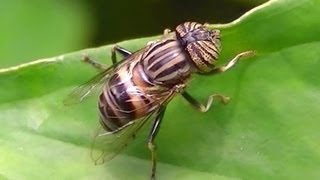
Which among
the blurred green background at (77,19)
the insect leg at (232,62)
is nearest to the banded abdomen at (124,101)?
the insect leg at (232,62)

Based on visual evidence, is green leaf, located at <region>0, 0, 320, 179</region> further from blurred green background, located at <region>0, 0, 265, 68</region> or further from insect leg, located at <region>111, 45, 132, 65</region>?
blurred green background, located at <region>0, 0, 265, 68</region>

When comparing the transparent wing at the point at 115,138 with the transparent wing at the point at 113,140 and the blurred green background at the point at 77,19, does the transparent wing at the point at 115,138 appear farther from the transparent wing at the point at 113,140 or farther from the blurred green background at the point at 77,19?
the blurred green background at the point at 77,19

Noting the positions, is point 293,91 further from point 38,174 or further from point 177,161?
point 38,174

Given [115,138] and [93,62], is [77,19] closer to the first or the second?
[93,62]

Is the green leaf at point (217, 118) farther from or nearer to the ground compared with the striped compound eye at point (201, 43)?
nearer to the ground

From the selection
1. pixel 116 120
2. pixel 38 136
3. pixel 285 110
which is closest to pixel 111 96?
pixel 116 120

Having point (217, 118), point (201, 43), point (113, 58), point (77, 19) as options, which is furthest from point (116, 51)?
point (77, 19)
